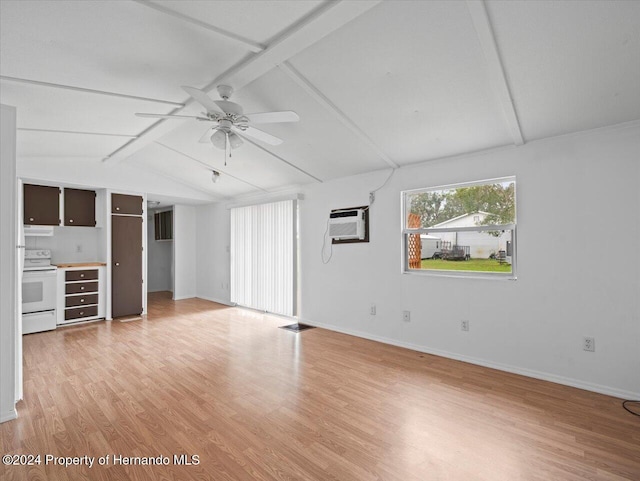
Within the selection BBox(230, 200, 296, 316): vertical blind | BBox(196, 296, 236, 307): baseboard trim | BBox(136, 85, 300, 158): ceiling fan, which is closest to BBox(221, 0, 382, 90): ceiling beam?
BBox(136, 85, 300, 158): ceiling fan

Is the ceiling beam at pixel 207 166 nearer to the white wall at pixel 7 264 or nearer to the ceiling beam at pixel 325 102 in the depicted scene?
the white wall at pixel 7 264

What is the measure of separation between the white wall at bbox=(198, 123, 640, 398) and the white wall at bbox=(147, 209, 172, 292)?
20.1ft

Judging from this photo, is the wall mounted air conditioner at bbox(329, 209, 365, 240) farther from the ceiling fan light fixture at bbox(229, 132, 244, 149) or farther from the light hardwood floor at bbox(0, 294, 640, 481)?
the ceiling fan light fixture at bbox(229, 132, 244, 149)

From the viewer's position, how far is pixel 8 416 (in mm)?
2342

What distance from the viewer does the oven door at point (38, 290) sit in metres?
4.62

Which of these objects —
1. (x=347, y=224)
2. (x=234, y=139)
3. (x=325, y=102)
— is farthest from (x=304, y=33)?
(x=347, y=224)

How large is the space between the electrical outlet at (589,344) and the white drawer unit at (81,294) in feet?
21.9

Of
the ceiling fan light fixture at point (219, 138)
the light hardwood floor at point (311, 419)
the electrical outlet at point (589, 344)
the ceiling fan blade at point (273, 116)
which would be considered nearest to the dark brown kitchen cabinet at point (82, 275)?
the light hardwood floor at point (311, 419)

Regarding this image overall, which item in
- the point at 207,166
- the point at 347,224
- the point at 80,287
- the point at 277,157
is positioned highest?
the point at 207,166

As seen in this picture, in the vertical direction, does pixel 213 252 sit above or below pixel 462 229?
below

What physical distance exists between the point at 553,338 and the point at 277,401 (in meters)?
2.64

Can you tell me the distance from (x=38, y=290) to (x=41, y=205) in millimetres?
1380

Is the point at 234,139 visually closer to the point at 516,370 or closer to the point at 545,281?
the point at 545,281

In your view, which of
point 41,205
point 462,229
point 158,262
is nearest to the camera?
point 462,229
